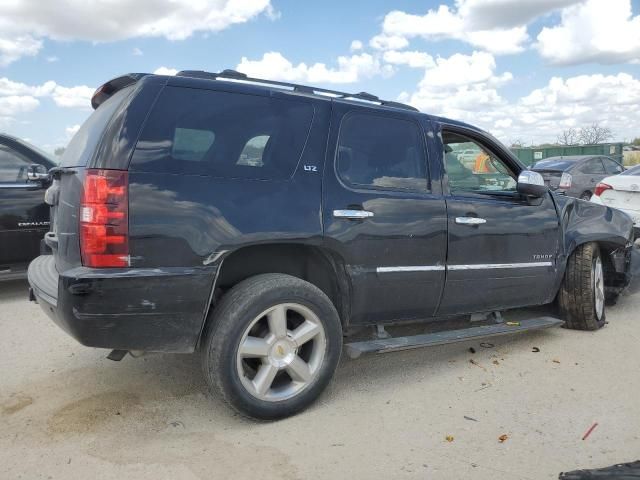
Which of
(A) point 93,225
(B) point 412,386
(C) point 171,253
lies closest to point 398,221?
(B) point 412,386

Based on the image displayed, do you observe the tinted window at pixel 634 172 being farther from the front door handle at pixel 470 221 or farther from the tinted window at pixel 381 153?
the tinted window at pixel 381 153

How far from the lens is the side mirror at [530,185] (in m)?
4.13

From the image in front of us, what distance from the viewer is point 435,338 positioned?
12.1ft

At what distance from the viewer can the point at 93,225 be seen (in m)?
2.68

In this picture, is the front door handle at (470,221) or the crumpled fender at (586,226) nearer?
the front door handle at (470,221)

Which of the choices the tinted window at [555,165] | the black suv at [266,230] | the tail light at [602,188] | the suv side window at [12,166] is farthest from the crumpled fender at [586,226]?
the tinted window at [555,165]

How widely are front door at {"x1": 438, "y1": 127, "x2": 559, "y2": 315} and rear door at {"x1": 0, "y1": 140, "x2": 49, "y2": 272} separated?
4.36 meters

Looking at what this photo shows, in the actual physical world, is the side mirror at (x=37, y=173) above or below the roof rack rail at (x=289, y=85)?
below

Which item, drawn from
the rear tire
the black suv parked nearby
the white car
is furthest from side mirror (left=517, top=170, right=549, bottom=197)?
the black suv parked nearby

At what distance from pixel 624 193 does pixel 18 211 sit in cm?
802

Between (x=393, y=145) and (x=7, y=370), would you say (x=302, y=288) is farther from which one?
(x=7, y=370)

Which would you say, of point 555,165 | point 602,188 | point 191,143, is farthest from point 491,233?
point 555,165

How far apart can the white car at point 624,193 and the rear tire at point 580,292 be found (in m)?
3.38

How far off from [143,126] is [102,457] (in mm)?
1693
